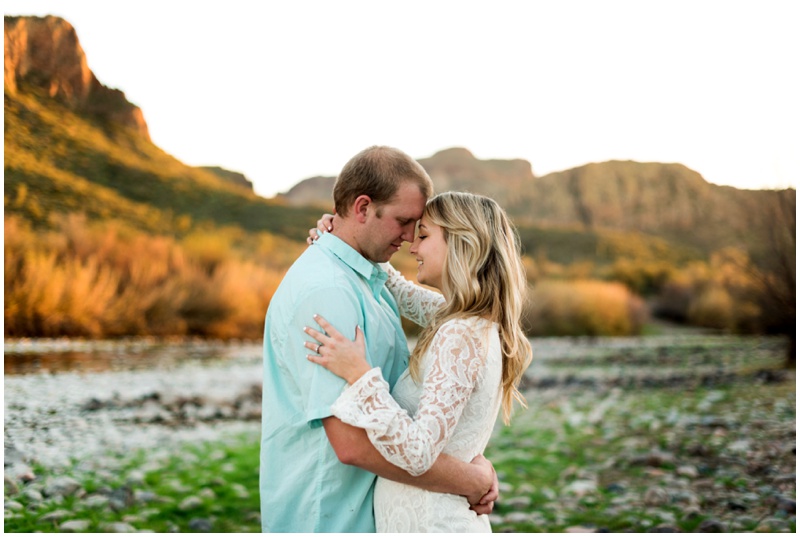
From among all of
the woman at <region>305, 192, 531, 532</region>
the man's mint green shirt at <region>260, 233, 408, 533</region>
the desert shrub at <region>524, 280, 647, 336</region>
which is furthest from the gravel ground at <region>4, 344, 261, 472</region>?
the desert shrub at <region>524, 280, 647, 336</region>

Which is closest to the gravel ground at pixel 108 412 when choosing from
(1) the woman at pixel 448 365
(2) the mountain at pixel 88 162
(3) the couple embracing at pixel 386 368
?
(3) the couple embracing at pixel 386 368

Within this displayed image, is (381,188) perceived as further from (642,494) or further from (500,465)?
(500,465)

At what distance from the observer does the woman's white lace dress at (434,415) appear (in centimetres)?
209

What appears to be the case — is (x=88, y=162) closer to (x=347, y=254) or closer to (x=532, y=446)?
(x=532, y=446)

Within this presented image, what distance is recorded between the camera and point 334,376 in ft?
7.17

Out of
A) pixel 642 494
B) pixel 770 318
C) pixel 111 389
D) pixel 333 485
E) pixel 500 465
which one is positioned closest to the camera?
pixel 333 485

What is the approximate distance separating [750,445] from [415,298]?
5678mm

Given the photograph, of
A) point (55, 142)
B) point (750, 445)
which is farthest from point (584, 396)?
point (55, 142)

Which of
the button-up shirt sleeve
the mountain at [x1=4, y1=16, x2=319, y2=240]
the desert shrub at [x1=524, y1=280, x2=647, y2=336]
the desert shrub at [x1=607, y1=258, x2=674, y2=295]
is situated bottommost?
the desert shrub at [x1=524, y1=280, x2=647, y2=336]

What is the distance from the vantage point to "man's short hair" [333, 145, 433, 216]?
8.30 ft

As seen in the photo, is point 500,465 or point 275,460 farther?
point 500,465

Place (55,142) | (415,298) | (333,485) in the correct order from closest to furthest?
1. (333,485)
2. (415,298)
3. (55,142)

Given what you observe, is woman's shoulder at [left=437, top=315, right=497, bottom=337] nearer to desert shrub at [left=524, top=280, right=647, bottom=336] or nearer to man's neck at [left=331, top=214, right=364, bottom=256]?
man's neck at [left=331, top=214, right=364, bottom=256]

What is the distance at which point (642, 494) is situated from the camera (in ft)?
19.5
